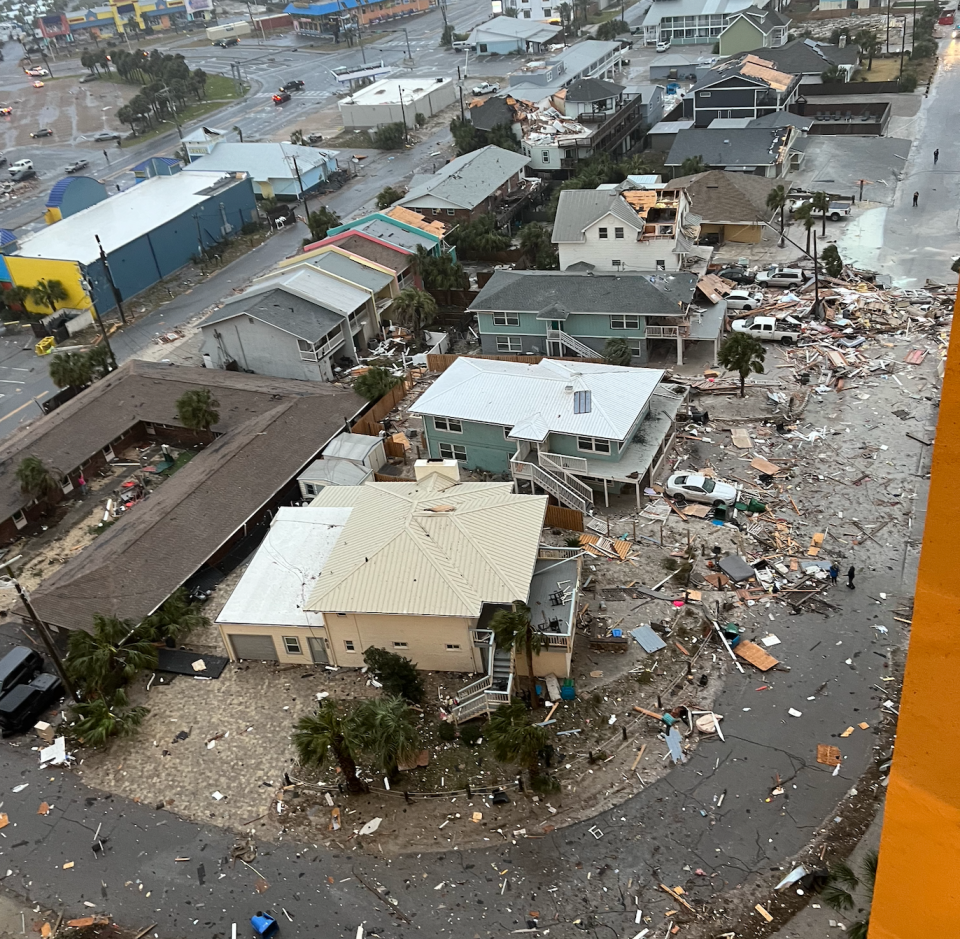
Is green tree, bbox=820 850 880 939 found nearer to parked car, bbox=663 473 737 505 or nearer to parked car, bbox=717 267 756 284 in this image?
parked car, bbox=663 473 737 505

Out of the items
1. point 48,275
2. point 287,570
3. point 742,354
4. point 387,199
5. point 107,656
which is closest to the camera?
point 107,656

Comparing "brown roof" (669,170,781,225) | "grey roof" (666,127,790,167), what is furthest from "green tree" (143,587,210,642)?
"grey roof" (666,127,790,167)

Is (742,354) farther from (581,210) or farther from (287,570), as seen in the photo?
(287,570)

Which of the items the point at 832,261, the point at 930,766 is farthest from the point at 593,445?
the point at 930,766

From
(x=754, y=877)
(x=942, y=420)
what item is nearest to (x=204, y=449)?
(x=754, y=877)

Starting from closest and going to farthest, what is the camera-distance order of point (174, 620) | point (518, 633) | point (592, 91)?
1. point (518, 633)
2. point (174, 620)
3. point (592, 91)
